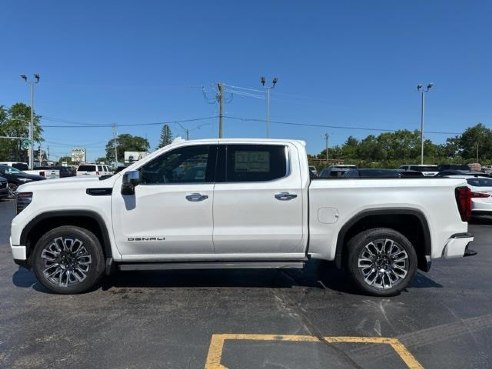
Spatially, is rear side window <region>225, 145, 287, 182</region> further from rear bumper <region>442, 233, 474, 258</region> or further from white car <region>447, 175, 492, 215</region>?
white car <region>447, 175, 492, 215</region>

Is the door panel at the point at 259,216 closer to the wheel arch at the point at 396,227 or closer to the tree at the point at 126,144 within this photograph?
the wheel arch at the point at 396,227

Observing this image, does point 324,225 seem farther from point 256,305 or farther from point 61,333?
point 61,333

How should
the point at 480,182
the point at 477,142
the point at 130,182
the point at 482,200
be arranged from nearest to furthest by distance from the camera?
the point at 130,182, the point at 482,200, the point at 480,182, the point at 477,142

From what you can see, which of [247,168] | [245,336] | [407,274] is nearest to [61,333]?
[245,336]

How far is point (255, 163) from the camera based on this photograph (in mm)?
5852

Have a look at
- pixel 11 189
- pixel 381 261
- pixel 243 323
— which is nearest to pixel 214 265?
pixel 243 323

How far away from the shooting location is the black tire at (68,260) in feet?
18.7

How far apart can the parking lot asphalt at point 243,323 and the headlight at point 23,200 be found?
1092 mm

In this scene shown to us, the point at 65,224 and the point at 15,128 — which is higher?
the point at 15,128

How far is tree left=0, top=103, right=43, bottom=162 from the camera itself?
249 ft

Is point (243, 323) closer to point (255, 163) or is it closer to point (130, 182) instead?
point (255, 163)

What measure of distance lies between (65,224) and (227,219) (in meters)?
2.02

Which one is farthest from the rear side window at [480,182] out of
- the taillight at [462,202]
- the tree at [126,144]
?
the tree at [126,144]

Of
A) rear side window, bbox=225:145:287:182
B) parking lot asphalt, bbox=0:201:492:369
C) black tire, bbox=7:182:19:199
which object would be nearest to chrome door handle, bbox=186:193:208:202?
rear side window, bbox=225:145:287:182
